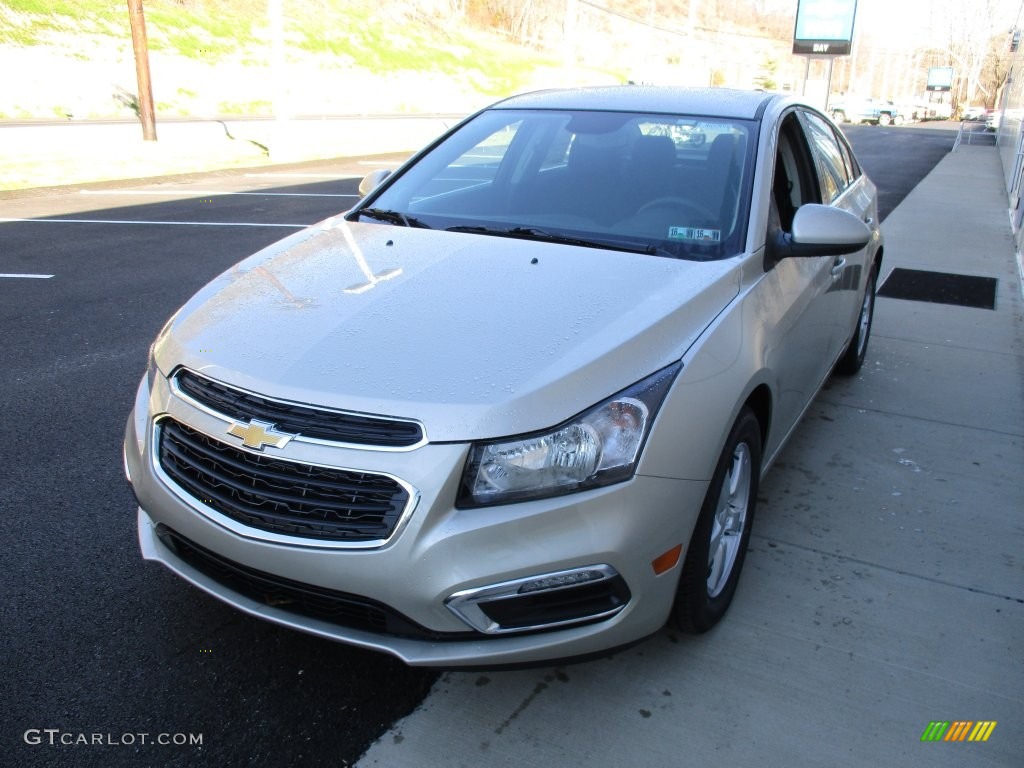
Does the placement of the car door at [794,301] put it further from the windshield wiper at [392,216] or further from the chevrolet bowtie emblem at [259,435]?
the chevrolet bowtie emblem at [259,435]

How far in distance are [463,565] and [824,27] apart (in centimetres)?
4204

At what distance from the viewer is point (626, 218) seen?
3.38 meters

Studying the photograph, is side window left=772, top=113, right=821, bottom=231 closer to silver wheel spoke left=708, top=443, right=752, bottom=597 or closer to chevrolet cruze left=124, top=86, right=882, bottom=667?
chevrolet cruze left=124, top=86, right=882, bottom=667

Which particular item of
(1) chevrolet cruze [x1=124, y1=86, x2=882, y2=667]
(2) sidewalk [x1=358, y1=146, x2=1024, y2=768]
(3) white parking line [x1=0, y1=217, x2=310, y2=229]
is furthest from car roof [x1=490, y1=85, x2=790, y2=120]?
(3) white parking line [x1=0, y1=217, x2=310, y2=229]

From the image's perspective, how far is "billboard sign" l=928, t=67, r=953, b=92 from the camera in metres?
84.6

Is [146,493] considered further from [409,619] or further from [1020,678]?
[1020,678]

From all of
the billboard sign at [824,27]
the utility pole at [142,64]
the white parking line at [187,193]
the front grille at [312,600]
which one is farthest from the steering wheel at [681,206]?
the billboard sign at [824,27]

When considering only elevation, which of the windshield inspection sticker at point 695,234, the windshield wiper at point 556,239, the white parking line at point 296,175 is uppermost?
the windshield inspection sticker at point 695,234

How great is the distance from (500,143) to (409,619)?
2532mm

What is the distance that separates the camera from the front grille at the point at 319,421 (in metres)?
2.22

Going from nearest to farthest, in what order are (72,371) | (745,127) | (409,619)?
(409,619) < (745,127) < (72,371)

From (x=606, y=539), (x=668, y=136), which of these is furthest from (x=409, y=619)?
(x=668, y=136)

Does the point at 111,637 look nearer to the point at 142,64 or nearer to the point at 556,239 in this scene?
the point at 556,239

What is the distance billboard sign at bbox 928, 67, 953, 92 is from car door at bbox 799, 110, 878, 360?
303 ft
